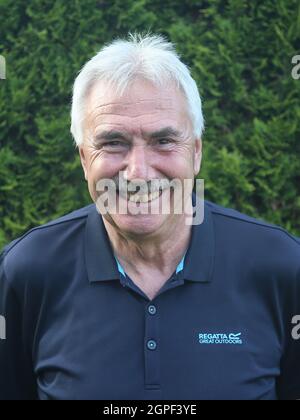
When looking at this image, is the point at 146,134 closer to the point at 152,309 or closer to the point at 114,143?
the point at 114,143

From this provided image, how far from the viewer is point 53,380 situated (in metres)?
2.20

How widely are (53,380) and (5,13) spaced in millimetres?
2470

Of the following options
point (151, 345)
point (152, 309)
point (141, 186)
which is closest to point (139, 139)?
point (141, 186)

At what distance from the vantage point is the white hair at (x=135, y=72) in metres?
2.13

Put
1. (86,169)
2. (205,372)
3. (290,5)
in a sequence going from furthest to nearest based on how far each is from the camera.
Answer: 1. (290,5)
2. (86,169)
3. (205,372)

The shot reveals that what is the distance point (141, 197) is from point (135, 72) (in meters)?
0.39

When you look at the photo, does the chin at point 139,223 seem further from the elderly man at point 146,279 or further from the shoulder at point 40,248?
the shoulder at point 40,248

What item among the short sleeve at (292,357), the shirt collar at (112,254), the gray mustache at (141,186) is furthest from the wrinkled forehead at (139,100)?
the short sleeve at (292,357)

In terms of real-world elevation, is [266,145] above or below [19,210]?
above

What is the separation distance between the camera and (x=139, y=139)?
2111 millimetres

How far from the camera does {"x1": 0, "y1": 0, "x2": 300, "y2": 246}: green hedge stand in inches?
153
